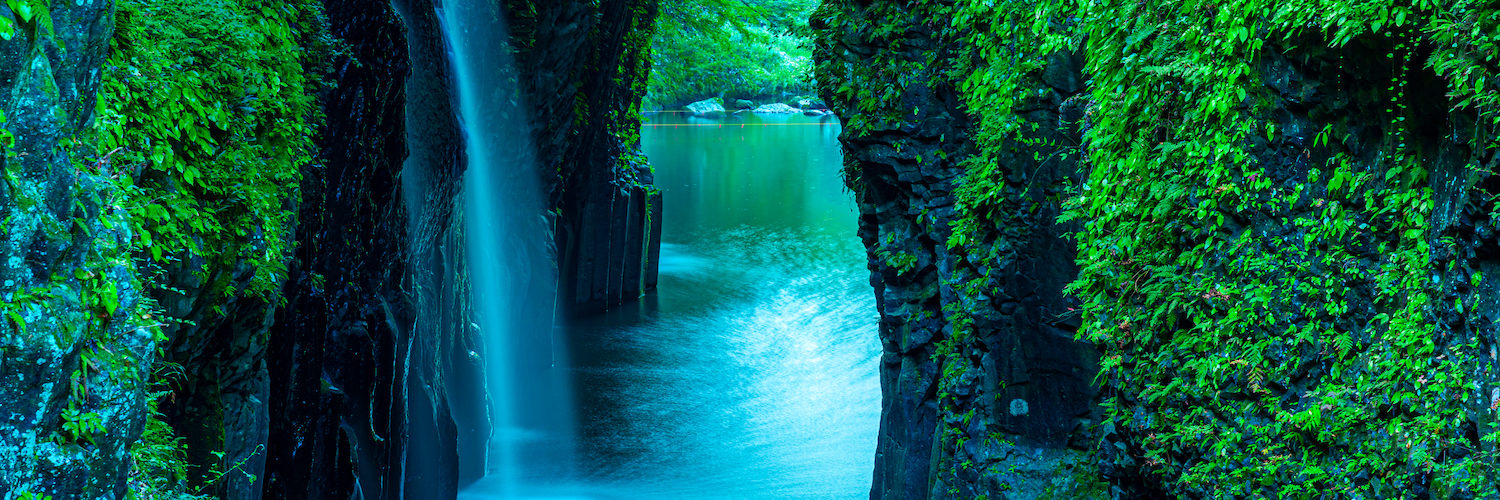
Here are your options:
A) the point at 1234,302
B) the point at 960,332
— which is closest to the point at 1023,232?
the point at 960,332

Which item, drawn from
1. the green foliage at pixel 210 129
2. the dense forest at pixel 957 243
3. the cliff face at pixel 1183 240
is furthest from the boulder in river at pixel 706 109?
the green foliage at pixel 210 129

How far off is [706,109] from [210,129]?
69.7m

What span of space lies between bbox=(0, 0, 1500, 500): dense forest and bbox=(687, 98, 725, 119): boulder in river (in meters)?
63.9

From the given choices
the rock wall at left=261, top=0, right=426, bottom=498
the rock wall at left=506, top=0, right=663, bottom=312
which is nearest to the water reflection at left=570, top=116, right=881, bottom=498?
the rock wall at left=506, top=0, right=663, bottom=312

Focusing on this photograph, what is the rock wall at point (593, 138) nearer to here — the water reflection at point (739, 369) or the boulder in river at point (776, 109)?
the water reflection at point (739, 369)

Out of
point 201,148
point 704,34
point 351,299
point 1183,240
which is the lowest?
point 351,299

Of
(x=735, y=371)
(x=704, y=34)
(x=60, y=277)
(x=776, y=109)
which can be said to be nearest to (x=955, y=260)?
(x=60, y=277)

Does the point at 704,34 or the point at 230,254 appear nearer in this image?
the point at 230,254

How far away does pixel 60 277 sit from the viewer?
3754 mm

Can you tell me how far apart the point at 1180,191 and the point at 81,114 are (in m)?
5.09

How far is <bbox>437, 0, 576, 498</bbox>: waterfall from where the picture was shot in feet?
41.7

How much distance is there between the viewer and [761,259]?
24734 mm

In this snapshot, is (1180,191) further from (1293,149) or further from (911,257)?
(911,257)

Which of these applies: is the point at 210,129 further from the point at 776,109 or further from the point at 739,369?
the point at 776,109
